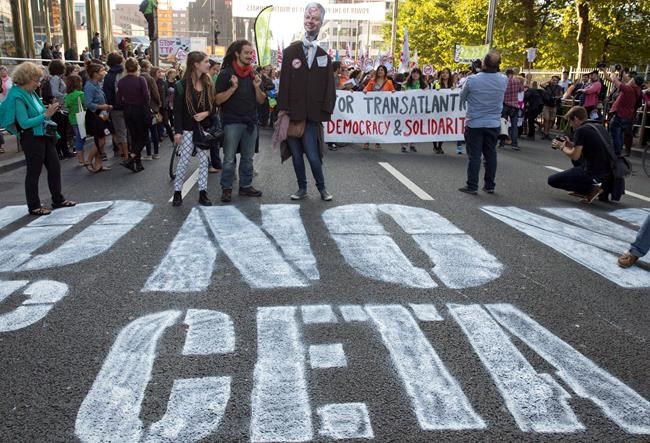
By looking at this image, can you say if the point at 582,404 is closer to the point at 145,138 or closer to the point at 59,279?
the point at 59,279

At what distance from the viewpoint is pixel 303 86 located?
7.79 metres

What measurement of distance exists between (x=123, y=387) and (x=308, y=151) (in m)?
5.22

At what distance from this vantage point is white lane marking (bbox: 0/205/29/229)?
694 centimetres

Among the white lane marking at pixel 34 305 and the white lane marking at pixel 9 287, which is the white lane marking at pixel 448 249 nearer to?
the white lane marking at pixel 34 305

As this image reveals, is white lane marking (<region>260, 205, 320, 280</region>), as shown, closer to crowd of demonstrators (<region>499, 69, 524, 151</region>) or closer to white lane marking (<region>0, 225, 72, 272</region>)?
white lane marking (<region>0, 225, 72, 272</region>)

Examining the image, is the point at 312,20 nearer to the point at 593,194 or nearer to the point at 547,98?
the point at 593,194

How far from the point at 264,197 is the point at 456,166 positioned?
15.5 feet

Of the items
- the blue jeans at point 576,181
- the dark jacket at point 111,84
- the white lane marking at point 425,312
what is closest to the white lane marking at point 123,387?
the white lane marking at point 425,312

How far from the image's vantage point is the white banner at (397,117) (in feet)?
45.4

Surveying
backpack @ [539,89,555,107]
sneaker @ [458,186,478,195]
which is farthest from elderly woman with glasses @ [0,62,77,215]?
backpack @ [539,89,555,107]

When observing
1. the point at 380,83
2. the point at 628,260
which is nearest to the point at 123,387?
the point at 628,260

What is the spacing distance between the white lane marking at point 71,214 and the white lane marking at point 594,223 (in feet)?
18.4

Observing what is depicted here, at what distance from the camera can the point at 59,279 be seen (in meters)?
4.92

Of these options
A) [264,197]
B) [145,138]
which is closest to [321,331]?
[264,197]
